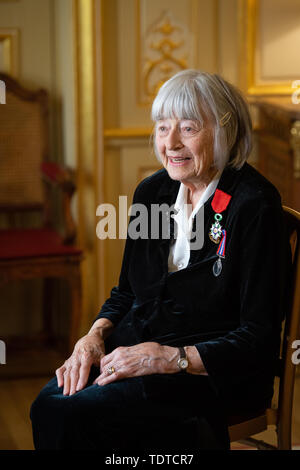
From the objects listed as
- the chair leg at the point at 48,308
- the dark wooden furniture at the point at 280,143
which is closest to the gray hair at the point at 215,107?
the dark wooden furniture at the point at 280,143

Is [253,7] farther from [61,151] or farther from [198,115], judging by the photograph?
[198,115]

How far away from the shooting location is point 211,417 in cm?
171

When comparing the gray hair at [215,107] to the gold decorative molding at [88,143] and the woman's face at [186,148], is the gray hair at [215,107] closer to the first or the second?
the woman's face at [186,148]

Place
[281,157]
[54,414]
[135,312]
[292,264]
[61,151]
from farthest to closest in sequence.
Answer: [61,151], [281,157], [135,312], [292,264], [54,414]

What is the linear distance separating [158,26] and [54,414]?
88.3 inches

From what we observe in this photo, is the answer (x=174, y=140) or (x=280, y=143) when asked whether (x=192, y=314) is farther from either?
(x=280, y=143)

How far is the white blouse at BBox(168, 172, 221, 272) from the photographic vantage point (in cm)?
187

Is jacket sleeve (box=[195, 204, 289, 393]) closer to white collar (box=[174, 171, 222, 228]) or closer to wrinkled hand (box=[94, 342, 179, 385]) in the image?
wrinkled hand (box=[94, 342, 179, 385])

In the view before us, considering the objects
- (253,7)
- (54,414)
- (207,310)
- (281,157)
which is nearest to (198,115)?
(207,310)

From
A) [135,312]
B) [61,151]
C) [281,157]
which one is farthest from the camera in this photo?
[61,151]

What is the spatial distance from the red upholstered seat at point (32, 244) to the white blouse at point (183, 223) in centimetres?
141

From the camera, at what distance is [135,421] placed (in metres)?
1.67

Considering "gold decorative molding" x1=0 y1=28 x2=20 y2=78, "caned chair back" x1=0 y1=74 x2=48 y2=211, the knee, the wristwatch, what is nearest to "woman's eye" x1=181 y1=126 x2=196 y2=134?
the wristwatch

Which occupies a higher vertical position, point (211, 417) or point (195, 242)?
point (195, 242)
